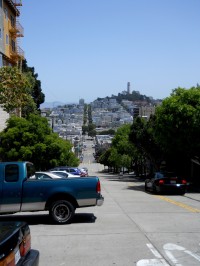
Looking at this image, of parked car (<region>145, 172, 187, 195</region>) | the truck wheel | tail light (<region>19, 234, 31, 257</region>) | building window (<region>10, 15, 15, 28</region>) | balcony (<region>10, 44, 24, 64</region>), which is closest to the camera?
tail light (<region>19, 234, 31, 257</region>)

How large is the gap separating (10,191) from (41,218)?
2.24 m

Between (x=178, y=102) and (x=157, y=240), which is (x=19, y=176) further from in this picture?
(x=178, y=102)

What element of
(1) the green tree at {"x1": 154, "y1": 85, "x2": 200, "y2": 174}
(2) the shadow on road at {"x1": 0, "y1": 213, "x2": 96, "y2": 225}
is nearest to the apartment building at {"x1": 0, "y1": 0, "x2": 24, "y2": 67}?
(1) the green tree at {"x1": 154, "y1": 85, "x2": 200, "y2": 174}

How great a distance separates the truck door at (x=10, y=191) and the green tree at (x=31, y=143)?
26.8 metres

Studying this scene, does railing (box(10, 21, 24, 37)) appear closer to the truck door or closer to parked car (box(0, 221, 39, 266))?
the truck door

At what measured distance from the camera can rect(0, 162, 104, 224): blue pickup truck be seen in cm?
1289

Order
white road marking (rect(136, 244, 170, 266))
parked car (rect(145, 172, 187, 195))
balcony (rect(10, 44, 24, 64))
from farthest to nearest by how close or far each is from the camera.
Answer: balcony (rect(10, 44, 24, 64)) < parked car (rect(145, 172, 187, 195)) < white road marking (rect(136, 244, 170, 266))

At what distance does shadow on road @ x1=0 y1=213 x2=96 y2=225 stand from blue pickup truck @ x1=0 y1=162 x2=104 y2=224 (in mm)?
674

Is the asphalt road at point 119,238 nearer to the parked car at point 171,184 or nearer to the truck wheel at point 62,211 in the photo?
the truck wheel at point 62,211

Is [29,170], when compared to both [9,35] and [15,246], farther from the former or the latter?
[9,35]

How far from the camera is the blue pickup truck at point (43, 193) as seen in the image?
12.9m

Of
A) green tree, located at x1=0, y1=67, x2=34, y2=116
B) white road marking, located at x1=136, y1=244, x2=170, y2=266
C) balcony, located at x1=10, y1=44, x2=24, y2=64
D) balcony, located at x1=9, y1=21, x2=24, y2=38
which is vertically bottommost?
white road marking, located at x1=136, y1=244, x2=170, y2=266

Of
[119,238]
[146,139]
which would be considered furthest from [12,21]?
[119,238]

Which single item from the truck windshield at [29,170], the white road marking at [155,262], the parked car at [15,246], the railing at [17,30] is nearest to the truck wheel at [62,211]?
the truck windshield at [29,170]
